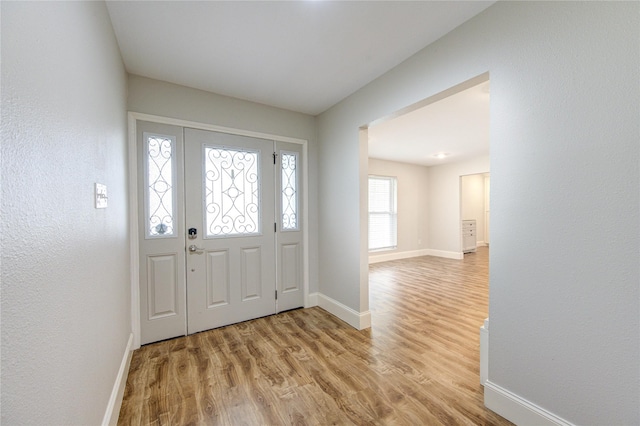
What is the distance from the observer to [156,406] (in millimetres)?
1693

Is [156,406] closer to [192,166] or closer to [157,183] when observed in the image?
[157,183]

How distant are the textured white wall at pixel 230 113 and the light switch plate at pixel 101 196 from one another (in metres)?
1.35

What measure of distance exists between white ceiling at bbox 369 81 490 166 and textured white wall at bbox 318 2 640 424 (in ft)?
3.30

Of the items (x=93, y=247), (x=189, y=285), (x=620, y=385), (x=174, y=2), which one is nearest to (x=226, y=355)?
(x=189, y=285)

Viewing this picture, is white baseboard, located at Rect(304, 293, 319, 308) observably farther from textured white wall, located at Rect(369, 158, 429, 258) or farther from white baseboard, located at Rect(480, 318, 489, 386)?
textured white wall, located at Rect(369, 158, 429, 258)

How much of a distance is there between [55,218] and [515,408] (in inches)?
94.4

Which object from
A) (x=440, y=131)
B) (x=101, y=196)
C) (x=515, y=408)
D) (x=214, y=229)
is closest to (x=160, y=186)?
(x=214, y=229)

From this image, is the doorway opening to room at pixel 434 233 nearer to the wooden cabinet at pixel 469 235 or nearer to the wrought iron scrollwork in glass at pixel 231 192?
the wooden cabinet at pixel 469 235

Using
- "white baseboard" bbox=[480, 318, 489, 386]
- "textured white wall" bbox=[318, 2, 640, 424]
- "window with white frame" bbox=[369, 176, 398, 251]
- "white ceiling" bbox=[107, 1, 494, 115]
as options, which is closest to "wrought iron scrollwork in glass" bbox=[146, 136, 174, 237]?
"white ceiling" bbox=[107, 1, 494, 115]

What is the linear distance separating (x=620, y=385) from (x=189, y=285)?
10.1 feet

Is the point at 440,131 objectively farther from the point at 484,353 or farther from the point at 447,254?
the point at 447,254

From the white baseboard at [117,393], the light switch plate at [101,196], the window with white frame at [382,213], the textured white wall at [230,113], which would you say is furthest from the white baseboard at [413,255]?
the light switch plate at [101,196]

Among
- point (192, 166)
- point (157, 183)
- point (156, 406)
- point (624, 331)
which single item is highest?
point (192, 166)

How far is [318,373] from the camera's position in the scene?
2.02 m
